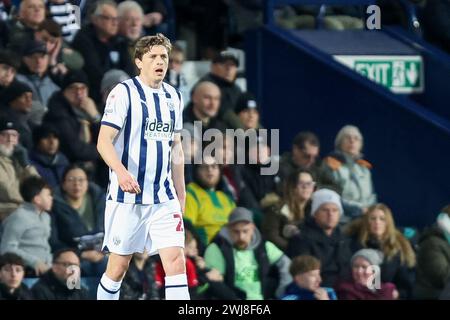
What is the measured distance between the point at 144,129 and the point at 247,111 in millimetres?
4202

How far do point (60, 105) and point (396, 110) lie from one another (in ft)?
9.42

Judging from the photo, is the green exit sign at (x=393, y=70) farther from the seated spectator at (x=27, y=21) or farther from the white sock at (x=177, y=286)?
the white sock at (x=177, y=286)

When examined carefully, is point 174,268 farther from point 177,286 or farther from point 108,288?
point 108,288

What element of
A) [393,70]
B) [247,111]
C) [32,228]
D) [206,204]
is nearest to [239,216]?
[206,204]

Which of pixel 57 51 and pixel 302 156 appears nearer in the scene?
pixel 57 51

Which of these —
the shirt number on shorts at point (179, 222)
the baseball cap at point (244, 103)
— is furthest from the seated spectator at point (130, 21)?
the shirt number on shorts at point (179, 222)

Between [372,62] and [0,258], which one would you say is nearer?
[0,258]

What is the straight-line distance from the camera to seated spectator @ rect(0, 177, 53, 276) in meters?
12.2

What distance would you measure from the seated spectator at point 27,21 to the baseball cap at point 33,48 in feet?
0.23

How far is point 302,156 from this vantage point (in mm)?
13695

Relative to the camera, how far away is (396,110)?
46.6ft

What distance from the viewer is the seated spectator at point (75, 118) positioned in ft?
41.6

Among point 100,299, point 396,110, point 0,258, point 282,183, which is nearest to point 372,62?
point 396,110

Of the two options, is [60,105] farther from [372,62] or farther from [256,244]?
[372,62]
